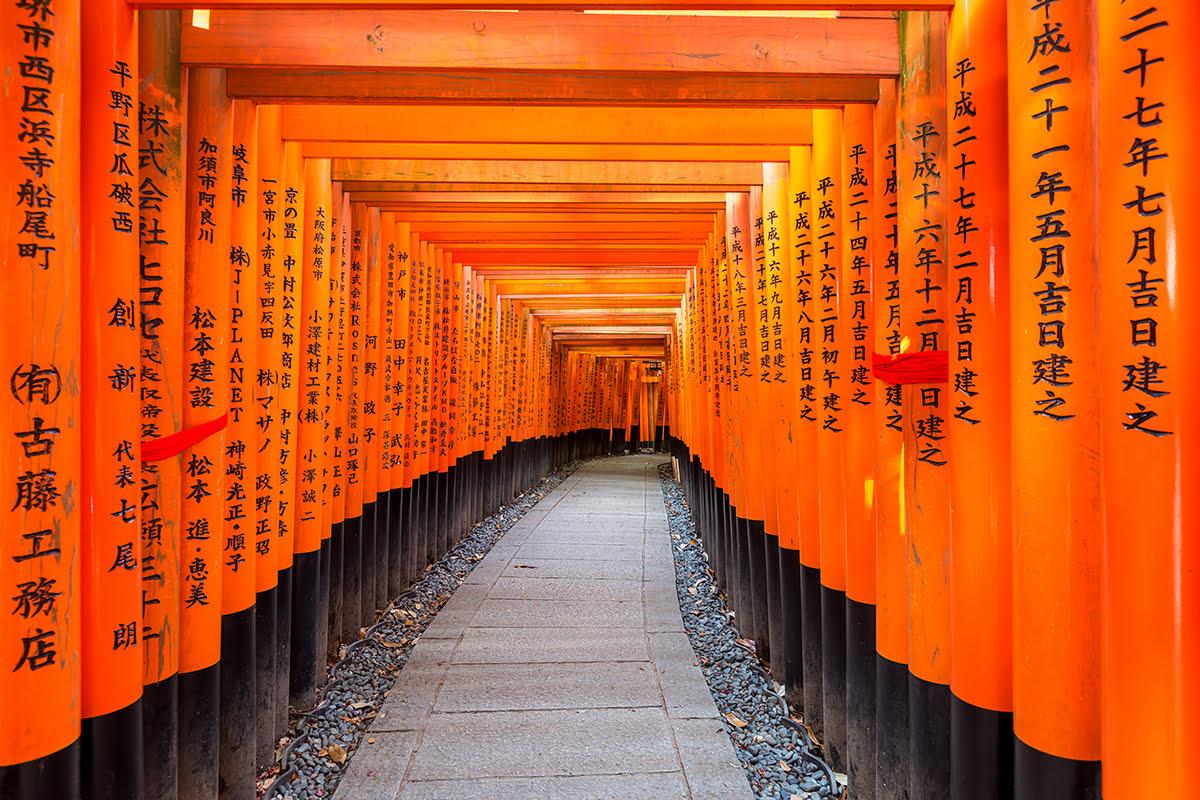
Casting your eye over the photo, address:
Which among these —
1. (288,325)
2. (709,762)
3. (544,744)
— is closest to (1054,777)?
(709,762)

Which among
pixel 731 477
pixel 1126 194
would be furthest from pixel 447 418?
pixel 1126 194

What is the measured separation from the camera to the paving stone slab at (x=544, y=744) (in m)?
3.27

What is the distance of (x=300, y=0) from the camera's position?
2.07 meters

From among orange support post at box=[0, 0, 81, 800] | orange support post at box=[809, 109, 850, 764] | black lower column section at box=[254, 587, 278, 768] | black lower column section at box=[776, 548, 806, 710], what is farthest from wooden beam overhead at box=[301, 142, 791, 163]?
black lower column section at box=[254, 587, 278, 768]

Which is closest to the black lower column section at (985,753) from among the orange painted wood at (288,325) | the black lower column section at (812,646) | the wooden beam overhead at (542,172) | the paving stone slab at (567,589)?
the black lower column section at (812,646)

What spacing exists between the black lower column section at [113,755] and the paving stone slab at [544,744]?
134cm

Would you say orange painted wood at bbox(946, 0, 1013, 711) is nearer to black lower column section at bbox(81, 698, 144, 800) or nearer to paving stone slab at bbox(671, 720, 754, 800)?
paving stone slab at bbox(671, 720, 754, 800)

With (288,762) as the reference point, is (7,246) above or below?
above

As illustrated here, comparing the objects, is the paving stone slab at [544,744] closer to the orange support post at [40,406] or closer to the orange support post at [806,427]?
the orange support post at [806,427]

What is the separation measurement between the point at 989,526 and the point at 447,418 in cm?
686

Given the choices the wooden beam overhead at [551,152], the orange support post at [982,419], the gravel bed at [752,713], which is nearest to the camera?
the orange support post at [982,419]

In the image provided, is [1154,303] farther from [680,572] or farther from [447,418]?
[447,418]

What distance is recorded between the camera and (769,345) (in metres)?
4.28

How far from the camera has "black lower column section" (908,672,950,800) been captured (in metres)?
2.24
